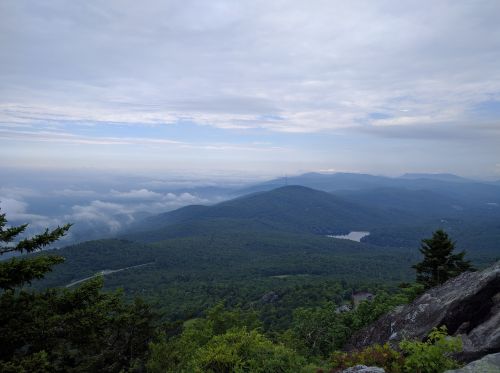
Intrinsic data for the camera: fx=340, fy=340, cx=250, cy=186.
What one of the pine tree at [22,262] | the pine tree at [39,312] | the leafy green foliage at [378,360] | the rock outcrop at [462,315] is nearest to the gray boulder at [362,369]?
the leafy green foliage at [378,360]

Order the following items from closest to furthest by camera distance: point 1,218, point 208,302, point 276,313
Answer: point 1,218
point 276,313
point 208,302

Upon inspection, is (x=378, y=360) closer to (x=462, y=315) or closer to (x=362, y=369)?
(x=362, y=369)

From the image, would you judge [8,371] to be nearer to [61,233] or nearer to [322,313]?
[61,233]

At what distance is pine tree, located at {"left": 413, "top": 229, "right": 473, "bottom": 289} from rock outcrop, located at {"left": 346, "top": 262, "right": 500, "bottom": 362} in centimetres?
1590

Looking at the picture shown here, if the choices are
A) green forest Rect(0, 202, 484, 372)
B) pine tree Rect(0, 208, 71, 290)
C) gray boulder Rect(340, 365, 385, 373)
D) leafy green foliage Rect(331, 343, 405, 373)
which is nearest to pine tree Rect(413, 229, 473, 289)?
green forest Rect(0, 202, 484, 372)

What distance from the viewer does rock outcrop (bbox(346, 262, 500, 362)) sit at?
1489cm

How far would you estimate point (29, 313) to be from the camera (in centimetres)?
1447

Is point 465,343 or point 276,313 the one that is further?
point 276,313

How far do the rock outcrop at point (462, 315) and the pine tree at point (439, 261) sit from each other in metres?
15.9

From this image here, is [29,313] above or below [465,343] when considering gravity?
above

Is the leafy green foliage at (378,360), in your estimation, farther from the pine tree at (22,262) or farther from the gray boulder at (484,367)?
the pine tree at (22,262)

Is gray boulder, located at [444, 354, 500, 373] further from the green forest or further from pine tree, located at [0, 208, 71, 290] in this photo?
pine tree, located at [0, 208, 71, 290]

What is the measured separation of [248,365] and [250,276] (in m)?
175

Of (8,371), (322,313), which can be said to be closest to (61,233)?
(8,371)
